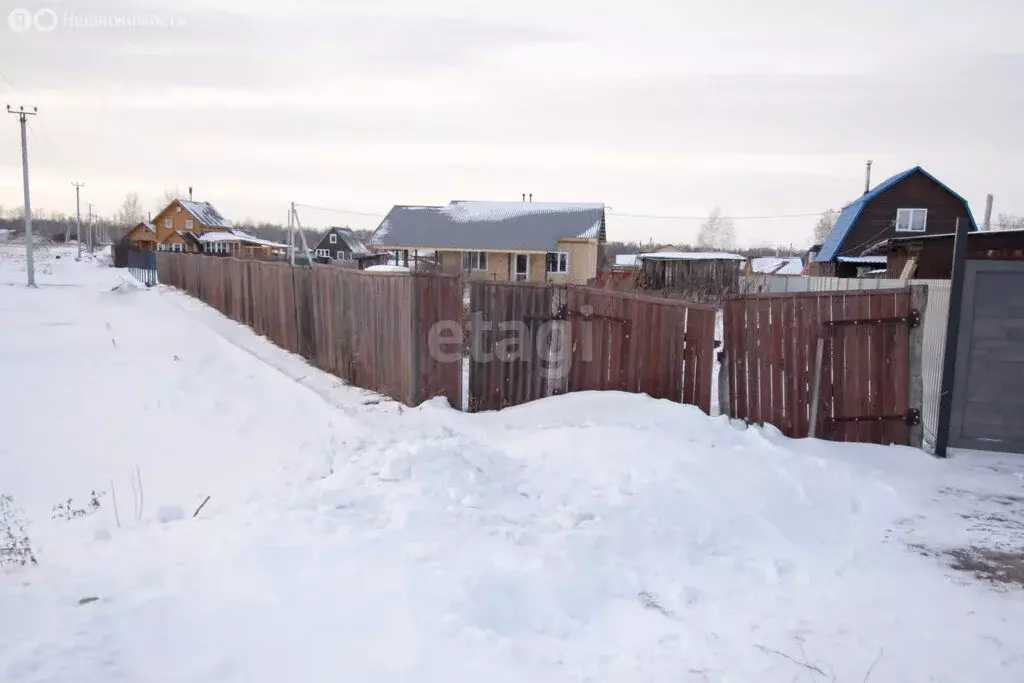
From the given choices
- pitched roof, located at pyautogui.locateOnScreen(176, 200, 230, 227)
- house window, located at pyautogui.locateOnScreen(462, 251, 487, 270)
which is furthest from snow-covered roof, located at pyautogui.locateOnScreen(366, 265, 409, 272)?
pitched roof, located at pyautogui.locateOnScreen(176, 200, 230, 227)

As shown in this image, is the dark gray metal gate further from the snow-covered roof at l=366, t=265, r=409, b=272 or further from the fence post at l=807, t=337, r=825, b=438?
the snow-covered roof at l=366, t=265, r=409, b=272

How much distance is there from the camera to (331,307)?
1022 cm

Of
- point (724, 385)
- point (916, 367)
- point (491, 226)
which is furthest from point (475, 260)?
point (916, 367)

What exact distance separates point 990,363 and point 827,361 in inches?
62.9

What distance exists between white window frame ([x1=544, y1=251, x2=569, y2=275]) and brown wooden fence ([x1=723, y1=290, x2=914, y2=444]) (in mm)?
26037

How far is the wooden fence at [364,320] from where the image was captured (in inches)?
305

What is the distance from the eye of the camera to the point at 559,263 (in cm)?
3234

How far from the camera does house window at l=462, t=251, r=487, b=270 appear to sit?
3256 cm

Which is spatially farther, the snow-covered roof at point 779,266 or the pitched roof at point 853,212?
the snow-covered roof at point 779,266

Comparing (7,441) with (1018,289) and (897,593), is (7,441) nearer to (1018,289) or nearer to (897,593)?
(897,593)

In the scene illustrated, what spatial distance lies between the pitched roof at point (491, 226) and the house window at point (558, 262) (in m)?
1.00

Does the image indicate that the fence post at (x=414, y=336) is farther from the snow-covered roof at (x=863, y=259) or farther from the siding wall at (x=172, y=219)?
the siding wall at (x=172, y=219)

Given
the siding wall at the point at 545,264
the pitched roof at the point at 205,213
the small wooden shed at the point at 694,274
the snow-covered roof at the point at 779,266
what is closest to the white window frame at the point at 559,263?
the siding wall at the point at 545,264

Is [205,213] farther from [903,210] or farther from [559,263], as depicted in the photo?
[903,210]
